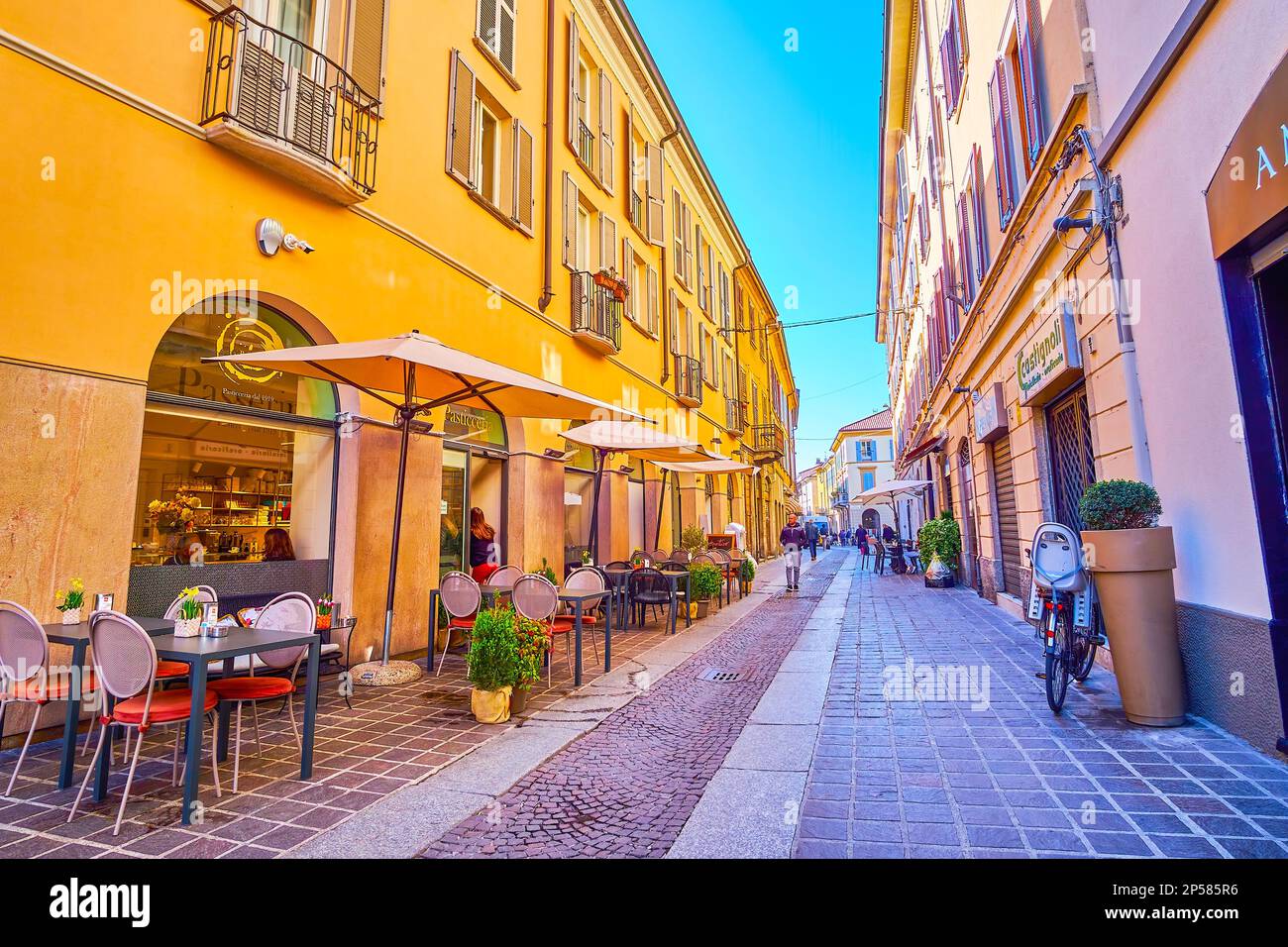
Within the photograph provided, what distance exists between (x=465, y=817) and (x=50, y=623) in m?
3.28

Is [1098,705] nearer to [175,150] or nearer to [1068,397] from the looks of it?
[1068,397]

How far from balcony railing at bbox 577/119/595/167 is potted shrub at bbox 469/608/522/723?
10.00 metres

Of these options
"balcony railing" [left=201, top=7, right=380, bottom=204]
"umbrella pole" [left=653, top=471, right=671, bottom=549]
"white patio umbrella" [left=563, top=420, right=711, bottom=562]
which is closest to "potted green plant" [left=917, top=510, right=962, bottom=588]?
"umbrella pole" [left=653, top=471, right=671, bottom=549]

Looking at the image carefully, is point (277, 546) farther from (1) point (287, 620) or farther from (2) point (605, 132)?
(2) point (605, 132)

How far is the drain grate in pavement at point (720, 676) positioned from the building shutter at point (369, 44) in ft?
22.9

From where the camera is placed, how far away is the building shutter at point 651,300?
15.9m

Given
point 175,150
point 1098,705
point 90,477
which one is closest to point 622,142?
point 175,150

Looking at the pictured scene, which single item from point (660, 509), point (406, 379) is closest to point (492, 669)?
point (406, 379)

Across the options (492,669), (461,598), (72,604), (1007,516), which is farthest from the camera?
(1007,516)

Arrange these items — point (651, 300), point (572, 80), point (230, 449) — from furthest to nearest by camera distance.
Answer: point (651, 300) < point (572, 80) < point (230, 449)

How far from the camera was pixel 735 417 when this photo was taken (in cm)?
2419

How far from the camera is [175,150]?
17.5 feet

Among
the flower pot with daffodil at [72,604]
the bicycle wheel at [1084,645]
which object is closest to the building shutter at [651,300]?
the bicycle wheel at [1084,645]

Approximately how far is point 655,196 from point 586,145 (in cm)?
395
